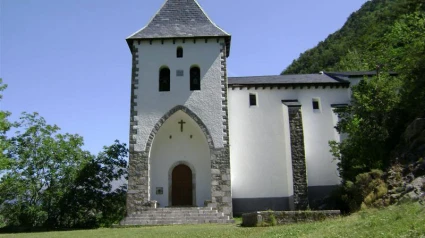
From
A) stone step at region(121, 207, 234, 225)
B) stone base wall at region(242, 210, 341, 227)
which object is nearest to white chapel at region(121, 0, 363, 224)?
stone step at region(121, 207, 234, 225)

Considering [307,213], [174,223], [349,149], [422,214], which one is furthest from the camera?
[349,149]

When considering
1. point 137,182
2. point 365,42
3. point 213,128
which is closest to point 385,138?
point 213,128

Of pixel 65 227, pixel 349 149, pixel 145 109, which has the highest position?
pixel 145 109

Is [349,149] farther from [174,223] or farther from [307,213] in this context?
[174,223]

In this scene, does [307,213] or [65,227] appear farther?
[65,227]

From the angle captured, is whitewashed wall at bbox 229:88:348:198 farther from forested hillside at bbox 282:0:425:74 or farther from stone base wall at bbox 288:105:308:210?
forested hillside at bbox 282:0:425:74

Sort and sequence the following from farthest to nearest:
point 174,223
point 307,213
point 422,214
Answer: point 174,223, point 307,213, point 422,214

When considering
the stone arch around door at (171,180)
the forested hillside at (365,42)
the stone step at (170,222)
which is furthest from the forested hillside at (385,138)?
the stone arch around door at (171,180)

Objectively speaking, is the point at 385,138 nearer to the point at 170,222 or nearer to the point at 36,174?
the point at 170,222

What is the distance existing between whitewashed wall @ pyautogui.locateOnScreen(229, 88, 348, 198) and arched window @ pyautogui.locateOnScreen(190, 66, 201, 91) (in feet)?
7.94

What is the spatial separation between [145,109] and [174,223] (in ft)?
20.0

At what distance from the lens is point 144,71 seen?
68.3ft

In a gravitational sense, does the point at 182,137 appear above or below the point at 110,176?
above

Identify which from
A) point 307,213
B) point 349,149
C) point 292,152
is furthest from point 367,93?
point 307,213
